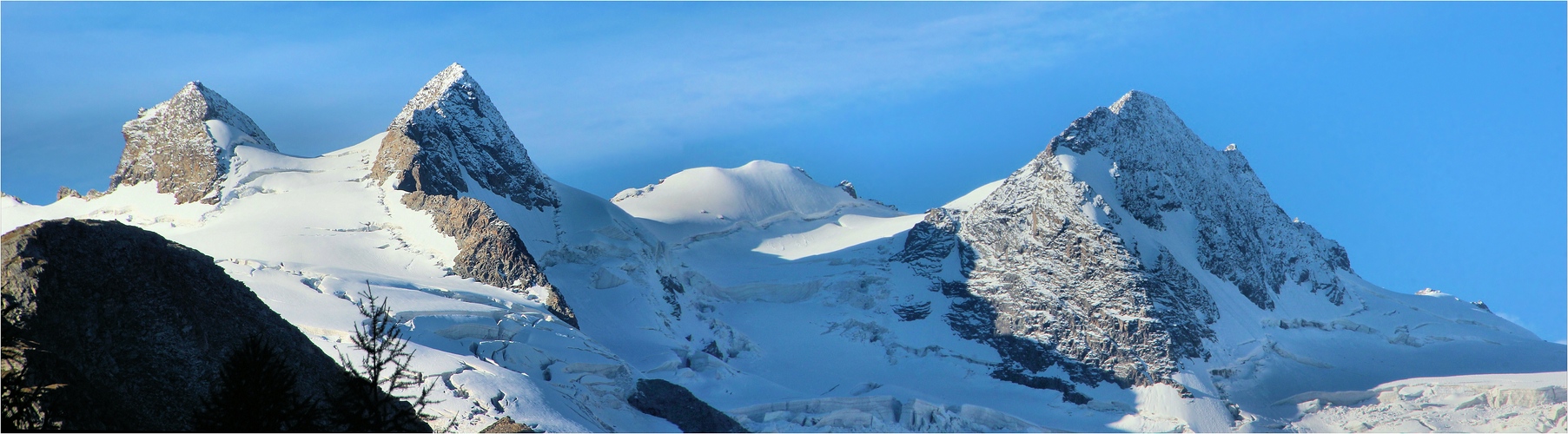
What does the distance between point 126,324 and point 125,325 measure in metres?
0.04

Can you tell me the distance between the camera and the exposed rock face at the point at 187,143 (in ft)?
531

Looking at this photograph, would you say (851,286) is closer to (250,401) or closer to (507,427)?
(507,427)

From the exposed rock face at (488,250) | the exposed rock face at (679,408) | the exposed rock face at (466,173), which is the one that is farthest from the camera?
the exposed rock face at (466,173)

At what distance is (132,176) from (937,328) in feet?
267

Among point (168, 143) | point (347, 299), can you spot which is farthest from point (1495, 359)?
point (168, 143)

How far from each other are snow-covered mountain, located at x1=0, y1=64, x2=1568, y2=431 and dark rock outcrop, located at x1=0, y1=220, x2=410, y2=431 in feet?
228

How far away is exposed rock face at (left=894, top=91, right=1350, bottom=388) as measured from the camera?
155875 mm

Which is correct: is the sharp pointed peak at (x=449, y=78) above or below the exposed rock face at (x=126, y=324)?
above

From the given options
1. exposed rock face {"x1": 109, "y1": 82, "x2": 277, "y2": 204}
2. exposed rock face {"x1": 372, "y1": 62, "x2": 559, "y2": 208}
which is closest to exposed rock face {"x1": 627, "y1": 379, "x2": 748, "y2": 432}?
exposed rock face {"x1": 372, "y1": 62, "x2": 559, "y2": 208}

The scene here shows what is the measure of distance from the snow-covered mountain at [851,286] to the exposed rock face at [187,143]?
35 cm

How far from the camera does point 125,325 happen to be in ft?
141

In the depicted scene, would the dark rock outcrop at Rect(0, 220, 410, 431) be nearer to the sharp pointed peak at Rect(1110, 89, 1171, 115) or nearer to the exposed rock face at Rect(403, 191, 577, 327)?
the exposed rock face at Rect(403, 191, 577, 327)

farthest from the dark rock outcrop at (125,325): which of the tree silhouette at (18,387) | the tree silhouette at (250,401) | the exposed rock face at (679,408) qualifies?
the exposed rock face at (679,408)

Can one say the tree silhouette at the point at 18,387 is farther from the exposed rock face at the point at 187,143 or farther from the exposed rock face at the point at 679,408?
the exposed rock face at the point at 187,143
